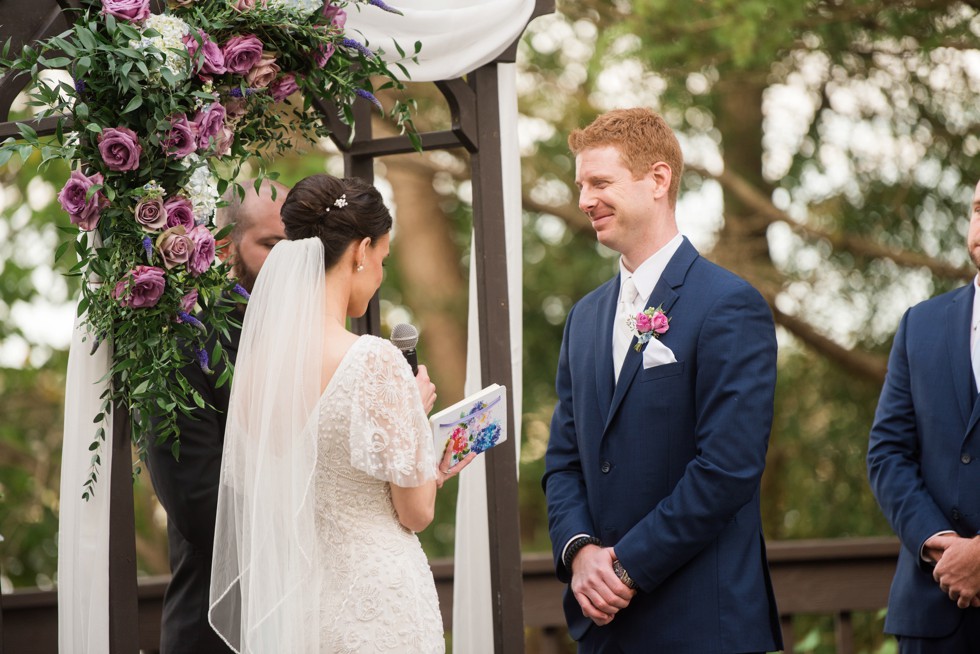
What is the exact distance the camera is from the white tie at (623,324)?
9.60ft

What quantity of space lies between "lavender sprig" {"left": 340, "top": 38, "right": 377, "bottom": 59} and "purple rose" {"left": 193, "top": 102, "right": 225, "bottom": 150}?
509 mm

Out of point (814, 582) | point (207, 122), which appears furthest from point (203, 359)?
point (814, 582)

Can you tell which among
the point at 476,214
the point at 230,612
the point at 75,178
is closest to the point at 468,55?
the point at 476,214

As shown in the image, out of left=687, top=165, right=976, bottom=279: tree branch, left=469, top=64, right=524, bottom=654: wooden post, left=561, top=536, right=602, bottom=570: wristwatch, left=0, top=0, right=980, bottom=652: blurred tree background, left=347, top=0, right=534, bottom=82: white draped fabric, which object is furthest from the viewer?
left=687, top=165, right=976, bottom=279: tree branch

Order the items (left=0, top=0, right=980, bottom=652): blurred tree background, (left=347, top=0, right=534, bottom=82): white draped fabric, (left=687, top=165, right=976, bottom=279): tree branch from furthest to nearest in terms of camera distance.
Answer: (left=687, top=165, right=976, bottom=279): tree branch, (left=0, top=0, right=980, bottom=652): blurred tree background, (left=347, top=0, right=534, bottom=82): white draped fabric

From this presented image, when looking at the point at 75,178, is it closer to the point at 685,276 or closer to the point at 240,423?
the point at 240,423

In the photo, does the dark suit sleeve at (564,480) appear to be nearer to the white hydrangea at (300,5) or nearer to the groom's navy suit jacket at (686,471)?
the groom's navy suit jacket at (686,471)

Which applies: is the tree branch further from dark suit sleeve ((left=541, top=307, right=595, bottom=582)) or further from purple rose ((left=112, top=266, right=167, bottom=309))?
purple rose ((left=112, top=266, right=167, bottom=309))

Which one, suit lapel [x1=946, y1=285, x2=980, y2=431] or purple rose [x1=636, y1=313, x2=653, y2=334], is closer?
purple rose [x1=636, y1=313, x2=653, y2=334]

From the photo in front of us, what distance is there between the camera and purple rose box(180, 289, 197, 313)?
2682mm

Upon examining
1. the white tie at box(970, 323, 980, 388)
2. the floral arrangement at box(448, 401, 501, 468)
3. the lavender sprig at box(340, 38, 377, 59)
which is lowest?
the floral arrangement at box(448, 401, 501, 468)

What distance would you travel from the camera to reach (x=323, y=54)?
3012 millimetres

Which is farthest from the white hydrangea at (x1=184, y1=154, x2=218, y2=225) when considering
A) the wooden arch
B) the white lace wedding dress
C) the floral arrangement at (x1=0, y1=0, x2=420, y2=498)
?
the wooden arch

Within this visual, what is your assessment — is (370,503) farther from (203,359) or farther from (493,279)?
(493,279)
